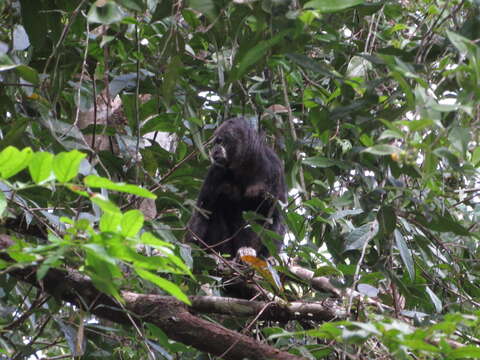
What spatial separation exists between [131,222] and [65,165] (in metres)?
0.23

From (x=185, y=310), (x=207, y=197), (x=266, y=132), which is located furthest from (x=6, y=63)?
(x=266, y=132)

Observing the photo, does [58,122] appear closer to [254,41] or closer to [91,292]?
[91,292]

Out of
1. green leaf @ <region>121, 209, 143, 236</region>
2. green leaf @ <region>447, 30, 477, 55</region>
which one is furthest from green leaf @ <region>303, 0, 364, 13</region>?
green leaf @ <region>121, 209, 143, 236</region>

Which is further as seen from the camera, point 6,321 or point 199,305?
point 6,321

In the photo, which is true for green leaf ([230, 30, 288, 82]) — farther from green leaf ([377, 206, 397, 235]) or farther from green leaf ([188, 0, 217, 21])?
green leaf ([377, 206, 397, 235])

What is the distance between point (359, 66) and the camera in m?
3.26

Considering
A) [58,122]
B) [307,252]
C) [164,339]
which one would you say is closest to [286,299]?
[307,252]

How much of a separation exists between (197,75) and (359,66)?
4.52ft

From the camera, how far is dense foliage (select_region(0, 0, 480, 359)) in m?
2.06

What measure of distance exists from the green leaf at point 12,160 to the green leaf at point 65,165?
0.09 meters

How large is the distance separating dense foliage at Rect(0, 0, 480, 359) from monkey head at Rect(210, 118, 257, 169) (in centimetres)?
14

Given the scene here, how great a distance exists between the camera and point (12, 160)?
6.07 feet

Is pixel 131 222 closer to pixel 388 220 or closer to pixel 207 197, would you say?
pixel 388 220

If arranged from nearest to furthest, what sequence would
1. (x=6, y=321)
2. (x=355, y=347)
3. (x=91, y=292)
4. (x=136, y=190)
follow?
(x=136, y=190), (x=355, y=347), (x=91, y=292), (x=6, y=321)
